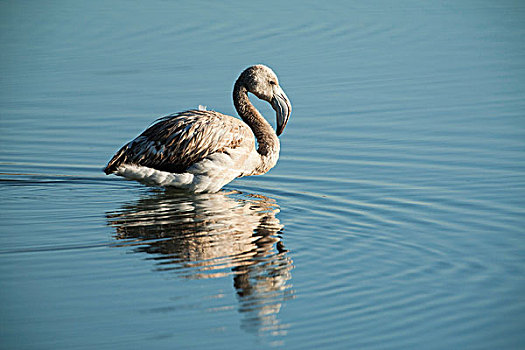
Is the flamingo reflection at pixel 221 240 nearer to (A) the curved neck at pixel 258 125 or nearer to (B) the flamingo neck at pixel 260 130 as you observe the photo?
(B) the flamingo neck at pixel 260 130

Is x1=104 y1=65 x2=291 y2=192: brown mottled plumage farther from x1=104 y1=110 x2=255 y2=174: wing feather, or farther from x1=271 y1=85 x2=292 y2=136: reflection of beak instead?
x1=271 y1=85 x2=292 y2=136: reflection of beak

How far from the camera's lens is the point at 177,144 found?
30.5 ft

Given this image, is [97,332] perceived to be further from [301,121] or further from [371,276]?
[301,121]

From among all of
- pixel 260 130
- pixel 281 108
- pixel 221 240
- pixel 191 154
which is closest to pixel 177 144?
pixel 191 154

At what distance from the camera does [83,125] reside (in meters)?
12.0

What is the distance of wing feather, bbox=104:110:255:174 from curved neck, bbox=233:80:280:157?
52 centimetres

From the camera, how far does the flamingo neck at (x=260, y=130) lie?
9.83 meters

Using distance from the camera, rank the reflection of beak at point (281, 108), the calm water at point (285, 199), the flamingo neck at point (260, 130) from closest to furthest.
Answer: the calm water at point (285, 199), the flamingo neck at point (260, 130), the reflection of beak at point (281, 108)

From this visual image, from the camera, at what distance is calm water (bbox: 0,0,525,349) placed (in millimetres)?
5812

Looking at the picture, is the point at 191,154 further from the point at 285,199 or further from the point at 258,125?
the point at 258,125

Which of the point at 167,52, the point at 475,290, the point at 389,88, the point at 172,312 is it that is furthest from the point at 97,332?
the point at 167,52

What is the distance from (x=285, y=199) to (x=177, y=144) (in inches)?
51.3

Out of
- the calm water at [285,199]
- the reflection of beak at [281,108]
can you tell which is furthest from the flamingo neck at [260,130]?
Answer: the calm water at [285,199]

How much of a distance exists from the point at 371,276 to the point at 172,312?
165 cm
